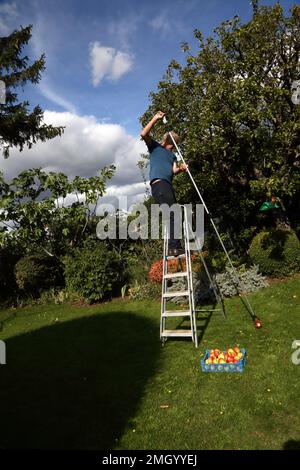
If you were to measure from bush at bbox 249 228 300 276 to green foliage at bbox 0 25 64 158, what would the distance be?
10727mm

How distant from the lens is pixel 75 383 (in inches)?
234

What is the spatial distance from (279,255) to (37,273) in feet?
26.0

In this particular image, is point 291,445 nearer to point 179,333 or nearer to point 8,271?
point 179,333

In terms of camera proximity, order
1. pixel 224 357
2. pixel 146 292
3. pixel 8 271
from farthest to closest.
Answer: pixel 8 271 → pixel 146 292 → pixel 224 357

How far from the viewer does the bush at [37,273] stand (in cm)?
1325

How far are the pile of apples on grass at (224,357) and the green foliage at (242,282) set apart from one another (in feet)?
14.3

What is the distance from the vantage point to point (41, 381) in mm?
6199
